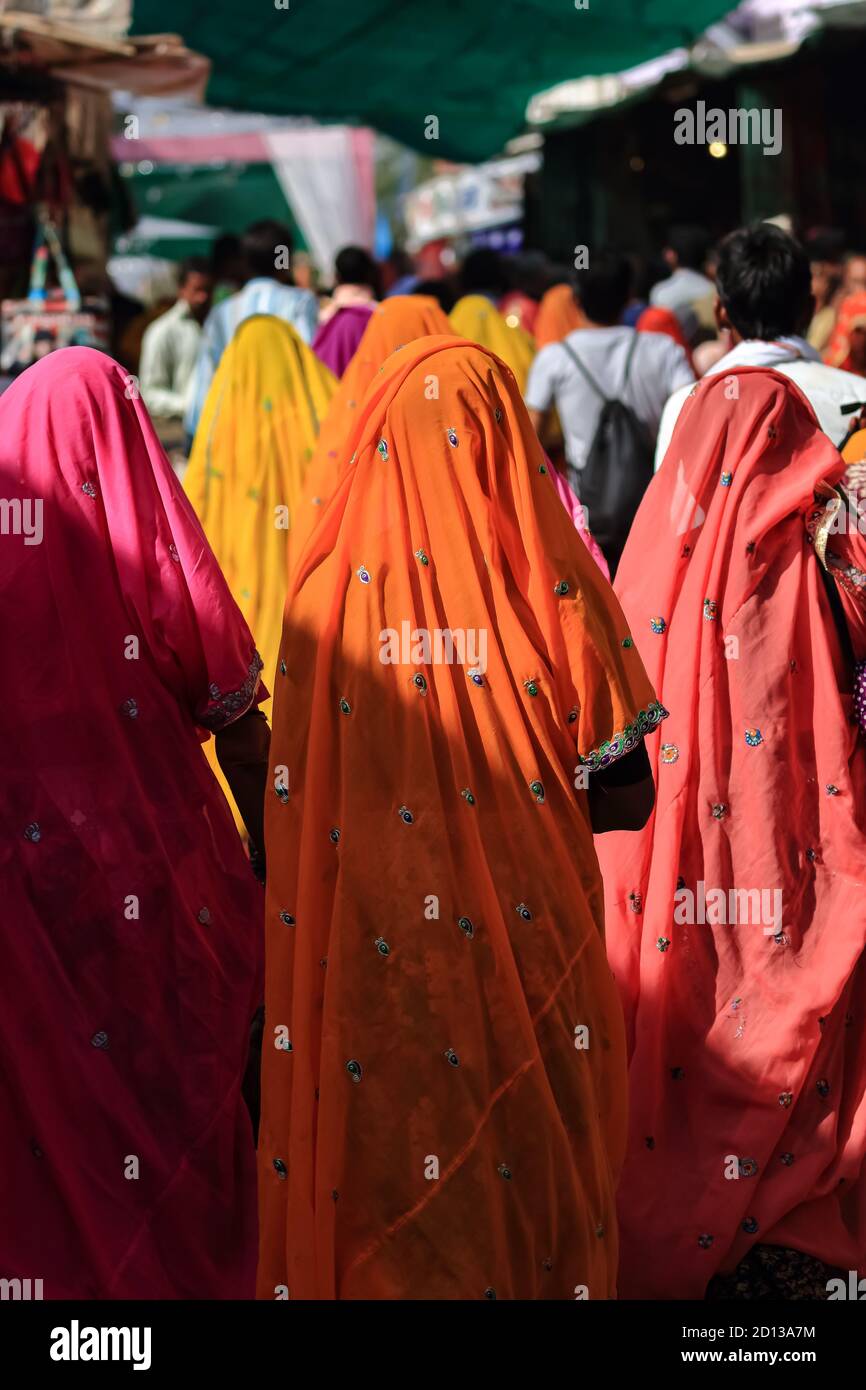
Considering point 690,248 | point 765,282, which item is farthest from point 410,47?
point 765,282

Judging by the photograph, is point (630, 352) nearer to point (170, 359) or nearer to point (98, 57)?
point (170, 359)

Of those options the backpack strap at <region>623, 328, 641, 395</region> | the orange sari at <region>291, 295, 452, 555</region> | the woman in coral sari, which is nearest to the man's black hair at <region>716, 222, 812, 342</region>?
the woman in coral sari

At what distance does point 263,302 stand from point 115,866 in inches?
197

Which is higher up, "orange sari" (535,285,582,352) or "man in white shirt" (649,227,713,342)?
"man in white shirt" (649,227,713,342)

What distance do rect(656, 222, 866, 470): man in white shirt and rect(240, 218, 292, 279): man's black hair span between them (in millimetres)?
3636

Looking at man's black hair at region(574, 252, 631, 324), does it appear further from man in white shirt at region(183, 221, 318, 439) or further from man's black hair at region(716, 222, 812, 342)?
man's black hair at region(716, 222, 812, 342)

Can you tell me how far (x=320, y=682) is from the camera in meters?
2.79

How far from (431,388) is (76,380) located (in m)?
0.71

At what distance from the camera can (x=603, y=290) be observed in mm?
6270

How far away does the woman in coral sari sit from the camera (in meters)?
3.37

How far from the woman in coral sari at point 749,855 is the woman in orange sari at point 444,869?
1.94ft

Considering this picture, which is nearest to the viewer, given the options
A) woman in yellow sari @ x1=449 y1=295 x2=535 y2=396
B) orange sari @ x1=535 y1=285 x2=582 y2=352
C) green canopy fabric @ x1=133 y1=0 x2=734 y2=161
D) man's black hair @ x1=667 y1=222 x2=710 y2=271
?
woman in yellow sari @ x1=449 y1=295 x2=535 y2=396

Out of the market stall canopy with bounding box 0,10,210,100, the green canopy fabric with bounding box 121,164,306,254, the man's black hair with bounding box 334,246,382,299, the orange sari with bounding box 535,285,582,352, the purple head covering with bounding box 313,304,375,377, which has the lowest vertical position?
the purple head covering with bounding box 313,304,375,377

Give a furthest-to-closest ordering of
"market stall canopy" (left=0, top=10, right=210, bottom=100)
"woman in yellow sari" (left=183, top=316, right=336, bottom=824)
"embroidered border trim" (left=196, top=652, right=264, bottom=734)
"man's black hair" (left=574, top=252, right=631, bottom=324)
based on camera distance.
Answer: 1. "market stall canopy" (left=0, top=10, right=210, bottom=100)
2. "man's black hair" (left=574, top=252, right=631, bottom=324)
3. "woman in yellow sari" (left=183, top=316, right=336, bottom=824)
4. "embroidered border trim" (left=196, top=652, right=264, bottom=734)
